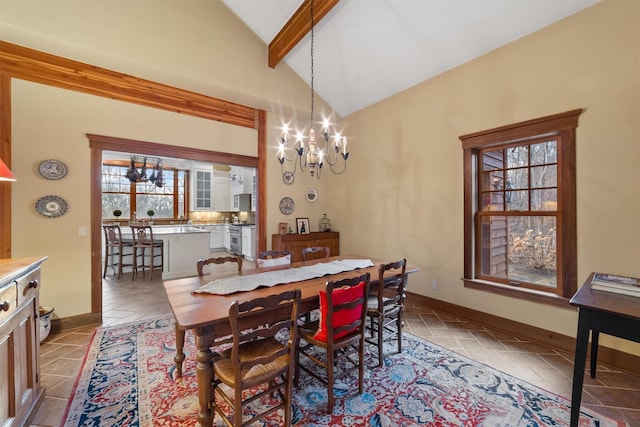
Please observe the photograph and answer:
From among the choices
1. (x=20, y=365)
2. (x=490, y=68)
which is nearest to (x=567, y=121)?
(x=490, y=68)

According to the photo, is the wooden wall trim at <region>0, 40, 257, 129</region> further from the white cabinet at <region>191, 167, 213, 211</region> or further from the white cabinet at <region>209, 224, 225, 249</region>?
the white cabinet at <region>209, 224, 225, 249</region>

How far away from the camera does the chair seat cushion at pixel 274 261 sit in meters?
2.94

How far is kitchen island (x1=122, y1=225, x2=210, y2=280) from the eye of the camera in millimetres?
5281

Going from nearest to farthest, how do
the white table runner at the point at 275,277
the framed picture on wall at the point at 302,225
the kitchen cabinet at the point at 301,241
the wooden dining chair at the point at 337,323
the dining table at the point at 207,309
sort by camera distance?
the dining table at the point at 207,309 → the wooden dining chair at the point at 337,323 → the white table runner at the point at 275,277 → the kitchen cabinet at the point at 301,241 → the framed picture on wall at the point at 302,225

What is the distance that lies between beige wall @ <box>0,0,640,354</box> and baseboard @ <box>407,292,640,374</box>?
8 centimetres

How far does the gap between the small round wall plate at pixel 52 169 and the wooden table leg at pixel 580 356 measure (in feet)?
15.7

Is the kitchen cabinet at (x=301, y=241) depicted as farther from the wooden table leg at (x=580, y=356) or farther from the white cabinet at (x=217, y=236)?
the white cabinet at (x=217, y=236)

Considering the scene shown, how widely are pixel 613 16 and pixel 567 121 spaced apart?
0.88 m

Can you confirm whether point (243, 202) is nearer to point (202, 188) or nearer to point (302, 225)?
point (202, 188)

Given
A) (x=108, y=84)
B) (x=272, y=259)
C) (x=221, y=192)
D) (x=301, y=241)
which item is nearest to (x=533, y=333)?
(x=272, y=259)

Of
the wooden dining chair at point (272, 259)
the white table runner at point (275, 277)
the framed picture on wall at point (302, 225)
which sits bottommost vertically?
the white table runner at point (275, 277)

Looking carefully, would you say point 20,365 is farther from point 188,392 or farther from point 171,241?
point 171,241

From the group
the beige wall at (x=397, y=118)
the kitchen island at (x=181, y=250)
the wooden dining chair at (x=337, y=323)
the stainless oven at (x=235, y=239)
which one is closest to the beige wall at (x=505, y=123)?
the beige wall at (x=397, y=118)

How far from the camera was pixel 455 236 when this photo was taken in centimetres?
342
